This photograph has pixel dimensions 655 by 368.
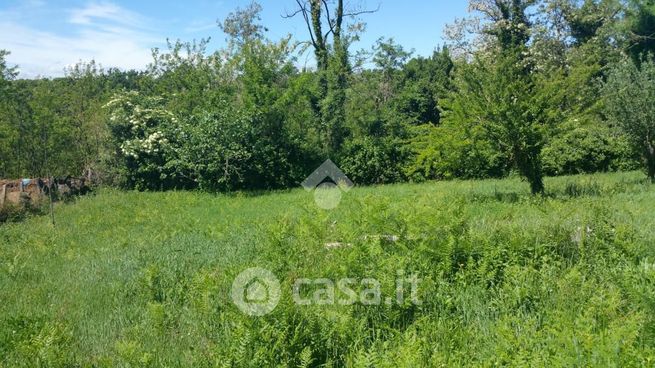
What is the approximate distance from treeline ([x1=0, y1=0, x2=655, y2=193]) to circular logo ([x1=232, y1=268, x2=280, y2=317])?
25.7ft

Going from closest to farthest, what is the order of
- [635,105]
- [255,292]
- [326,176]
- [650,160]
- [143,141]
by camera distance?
1. [255,292]
2. [635,105]
3. [650,160]
4. [143,141]
5. [326,176]

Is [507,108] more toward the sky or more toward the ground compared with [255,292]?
more toward the sky

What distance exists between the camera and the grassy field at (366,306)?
3908 mm

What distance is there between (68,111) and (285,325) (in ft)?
55.2

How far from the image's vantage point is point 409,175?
19.0 metres

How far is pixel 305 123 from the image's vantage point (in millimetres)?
19828

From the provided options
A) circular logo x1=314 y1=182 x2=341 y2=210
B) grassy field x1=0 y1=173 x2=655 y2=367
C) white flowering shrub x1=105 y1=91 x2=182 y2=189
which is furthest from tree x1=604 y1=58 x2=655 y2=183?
white flowering shrub x1=105 y1=91 x2=182 y2=189

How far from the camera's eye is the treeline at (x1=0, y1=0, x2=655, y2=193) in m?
11.8

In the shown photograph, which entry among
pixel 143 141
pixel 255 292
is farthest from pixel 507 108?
pixel 143 141
